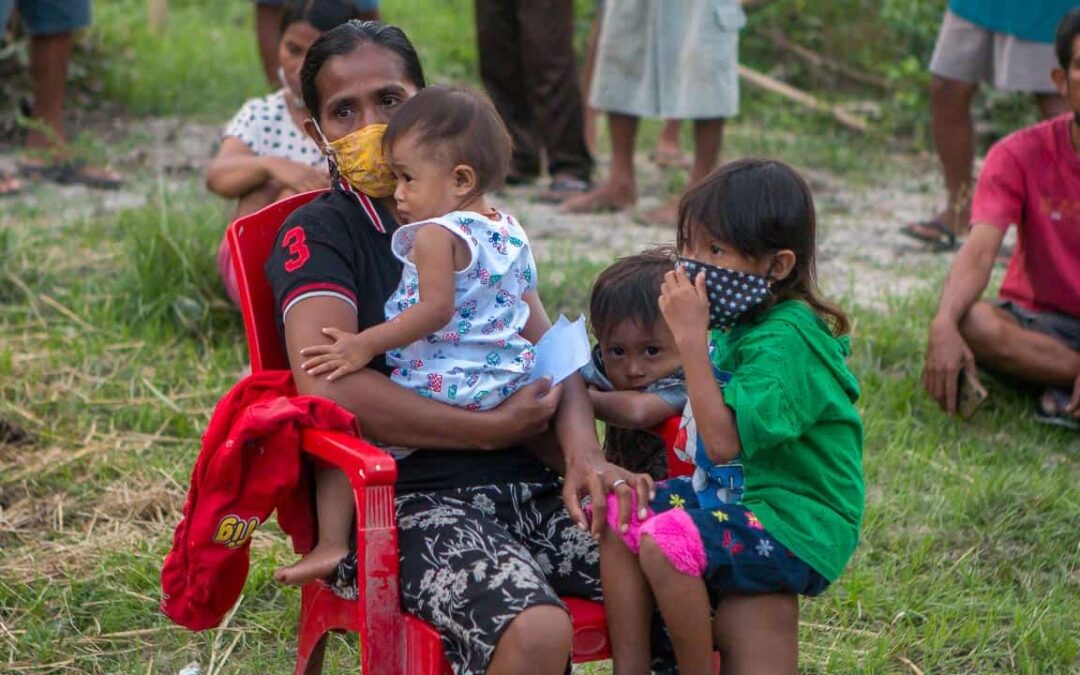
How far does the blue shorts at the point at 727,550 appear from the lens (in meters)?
2.48

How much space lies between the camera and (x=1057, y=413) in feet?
15.2

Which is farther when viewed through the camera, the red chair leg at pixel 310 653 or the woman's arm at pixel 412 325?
the red chair leg at pixel 310 653

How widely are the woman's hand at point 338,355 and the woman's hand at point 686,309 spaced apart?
20.2 inches

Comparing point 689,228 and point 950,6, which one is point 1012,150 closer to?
point 950,6

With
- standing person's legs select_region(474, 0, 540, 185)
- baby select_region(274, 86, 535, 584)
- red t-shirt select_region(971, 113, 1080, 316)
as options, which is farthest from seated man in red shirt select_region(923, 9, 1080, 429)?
standing person's legs select_region(474, 0, 540, 185)

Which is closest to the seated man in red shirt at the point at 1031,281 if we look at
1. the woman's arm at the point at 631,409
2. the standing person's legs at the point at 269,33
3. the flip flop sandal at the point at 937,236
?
the flip flop sandal at the point at 937,236

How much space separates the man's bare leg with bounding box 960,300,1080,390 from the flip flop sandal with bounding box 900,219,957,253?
173cm

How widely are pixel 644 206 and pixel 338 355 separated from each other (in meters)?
4.62

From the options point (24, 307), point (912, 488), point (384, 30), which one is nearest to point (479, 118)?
point (384, 30)

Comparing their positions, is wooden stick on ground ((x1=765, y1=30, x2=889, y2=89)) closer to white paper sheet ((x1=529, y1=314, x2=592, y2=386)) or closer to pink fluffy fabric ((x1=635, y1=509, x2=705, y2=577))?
white paper sheet ((x1=529, y1=314, x2=592, y2=386))

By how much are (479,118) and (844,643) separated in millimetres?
1556

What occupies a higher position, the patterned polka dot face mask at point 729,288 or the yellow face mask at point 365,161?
the yellow face mask at point 365,161

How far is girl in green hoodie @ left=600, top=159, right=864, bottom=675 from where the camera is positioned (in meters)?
2.48

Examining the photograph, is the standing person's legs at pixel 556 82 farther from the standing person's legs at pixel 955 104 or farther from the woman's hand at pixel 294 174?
the woman's hand at pixel 294 174
